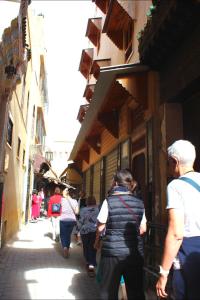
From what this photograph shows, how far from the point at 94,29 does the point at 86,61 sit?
8.53ft

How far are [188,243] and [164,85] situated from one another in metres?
4.46

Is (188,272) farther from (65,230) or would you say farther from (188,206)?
(65,230)

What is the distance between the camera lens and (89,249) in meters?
8.12

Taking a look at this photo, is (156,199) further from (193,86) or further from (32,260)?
(32,260)

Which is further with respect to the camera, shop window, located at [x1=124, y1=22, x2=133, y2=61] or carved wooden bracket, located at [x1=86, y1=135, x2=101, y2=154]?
carved wooden bracket, located at [x1=86, y1=135, x2=101, y2=154]

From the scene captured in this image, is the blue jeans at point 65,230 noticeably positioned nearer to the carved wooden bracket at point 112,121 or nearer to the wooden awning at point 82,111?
the carved wooden bracket at point 112,121

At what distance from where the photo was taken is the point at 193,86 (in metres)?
5.84

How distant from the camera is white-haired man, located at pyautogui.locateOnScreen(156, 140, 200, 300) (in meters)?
2.84

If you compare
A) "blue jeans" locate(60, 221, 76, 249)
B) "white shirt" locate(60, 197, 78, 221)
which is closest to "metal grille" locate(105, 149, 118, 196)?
"white shirt" locate(60, 197, 78, 221)

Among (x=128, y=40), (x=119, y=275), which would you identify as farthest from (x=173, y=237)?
(x=128, y=40)

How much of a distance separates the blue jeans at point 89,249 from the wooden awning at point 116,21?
19.0 feet

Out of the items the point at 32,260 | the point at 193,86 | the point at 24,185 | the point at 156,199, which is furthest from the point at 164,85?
the point at 24,185

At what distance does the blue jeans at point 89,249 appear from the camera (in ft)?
25.9

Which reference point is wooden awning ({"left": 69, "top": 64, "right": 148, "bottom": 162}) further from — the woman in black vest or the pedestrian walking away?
the woman in black vest
